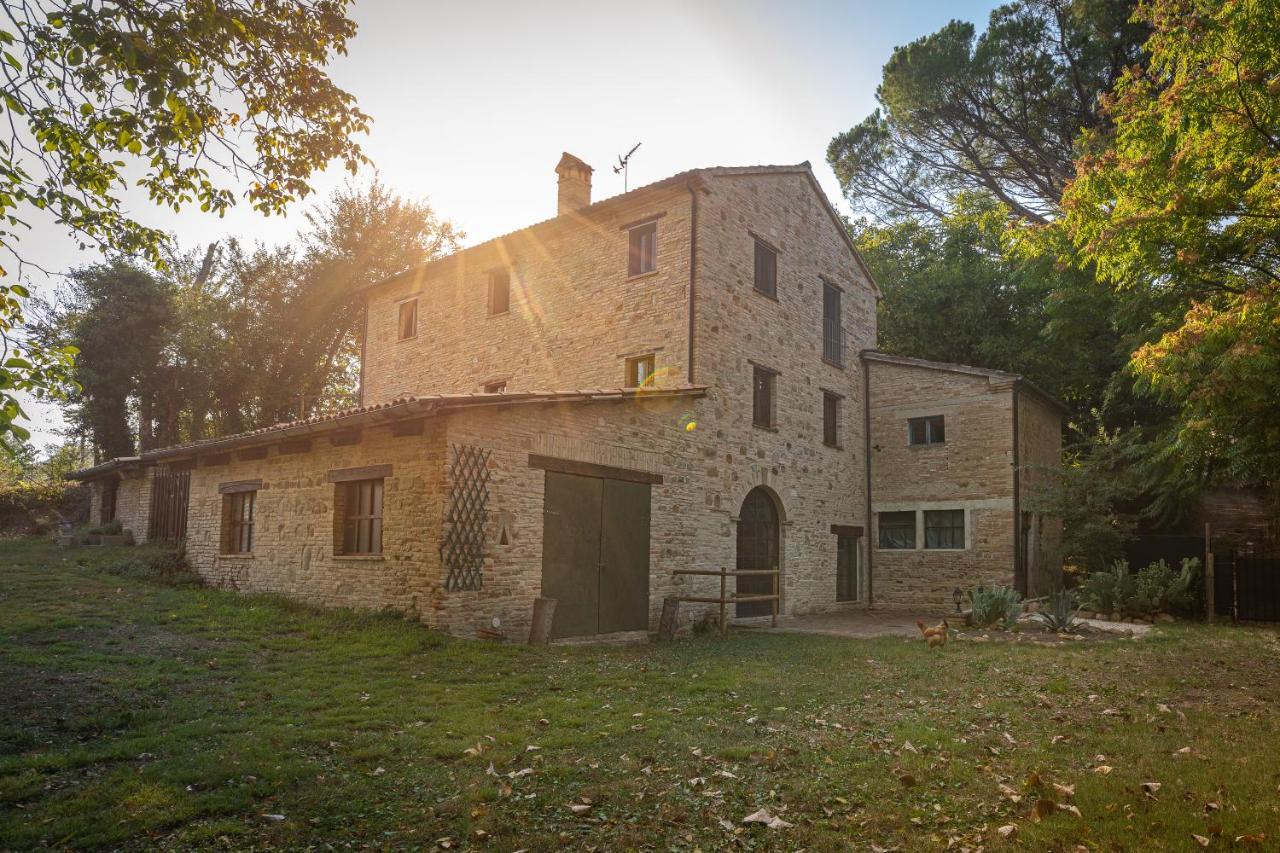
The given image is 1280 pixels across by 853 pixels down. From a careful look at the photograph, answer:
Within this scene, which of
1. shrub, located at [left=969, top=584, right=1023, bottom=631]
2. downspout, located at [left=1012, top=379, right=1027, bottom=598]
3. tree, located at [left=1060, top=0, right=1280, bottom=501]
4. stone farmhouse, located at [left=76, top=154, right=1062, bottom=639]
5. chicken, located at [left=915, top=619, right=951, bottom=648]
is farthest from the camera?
downspout, located at [left=1012, top=379, right=1027, bottom=598]

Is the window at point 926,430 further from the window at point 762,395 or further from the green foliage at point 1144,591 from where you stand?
the green foliage at point 1144,591

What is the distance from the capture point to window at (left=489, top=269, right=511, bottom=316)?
714 inches

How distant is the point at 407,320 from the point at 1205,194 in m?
17.2

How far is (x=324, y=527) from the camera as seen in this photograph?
468 inches

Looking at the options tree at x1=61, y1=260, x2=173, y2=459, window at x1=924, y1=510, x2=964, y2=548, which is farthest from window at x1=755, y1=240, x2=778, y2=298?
tree at x1=61, y1=260, x2=173, y2=459

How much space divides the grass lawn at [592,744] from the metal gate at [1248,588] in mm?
5725

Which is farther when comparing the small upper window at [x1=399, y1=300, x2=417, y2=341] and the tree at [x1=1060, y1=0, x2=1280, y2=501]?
the small upper window at [x1=399, y1=300, x2=417, y2=341]

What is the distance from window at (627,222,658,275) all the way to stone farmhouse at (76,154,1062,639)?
1.9 inches

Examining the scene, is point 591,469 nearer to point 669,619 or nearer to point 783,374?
point 669,619

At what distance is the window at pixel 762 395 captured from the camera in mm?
16188

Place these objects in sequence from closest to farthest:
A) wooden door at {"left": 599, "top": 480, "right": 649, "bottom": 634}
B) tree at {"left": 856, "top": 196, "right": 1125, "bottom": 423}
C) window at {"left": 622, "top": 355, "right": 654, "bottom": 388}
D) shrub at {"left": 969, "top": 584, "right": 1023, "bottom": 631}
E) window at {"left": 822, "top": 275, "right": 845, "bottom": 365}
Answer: wooden door at {"left": 599, "top": 480, "right": 649, "bottom": 634}
shrub at {"left": 969, "top": 584, "right": 1023, "bottom": 631}
window at {"left": 622, "top": 355, "right": 654, "bottom": 388}
window at {"left": 822, "top": 275, "right": 845, "bottom": 365}
tree at {"left": 856, "top": 196, "right": 1125, "bottom": 423}

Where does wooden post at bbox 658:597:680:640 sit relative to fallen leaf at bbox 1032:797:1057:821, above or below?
below

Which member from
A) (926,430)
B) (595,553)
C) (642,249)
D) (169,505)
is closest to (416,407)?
(595,553)

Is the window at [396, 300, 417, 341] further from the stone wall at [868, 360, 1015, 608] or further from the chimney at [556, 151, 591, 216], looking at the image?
the stone wall at [868, 360, 1015, 608]
